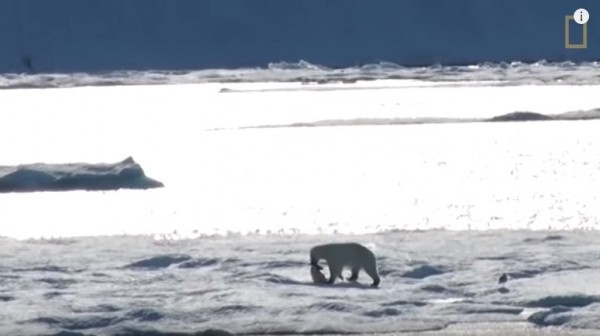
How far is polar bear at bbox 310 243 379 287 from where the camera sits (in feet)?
19.1

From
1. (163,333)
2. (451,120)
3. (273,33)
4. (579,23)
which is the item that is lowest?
(163,333)

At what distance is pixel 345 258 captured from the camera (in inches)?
231

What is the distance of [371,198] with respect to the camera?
9.48 meters

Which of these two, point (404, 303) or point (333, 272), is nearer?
point (404, 303)

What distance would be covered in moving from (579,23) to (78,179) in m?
35.5

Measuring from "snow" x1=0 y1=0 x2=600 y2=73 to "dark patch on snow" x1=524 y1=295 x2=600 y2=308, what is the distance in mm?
35178

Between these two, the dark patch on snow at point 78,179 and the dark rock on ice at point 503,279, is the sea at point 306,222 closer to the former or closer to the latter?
the dark rock on ice at point 503,279

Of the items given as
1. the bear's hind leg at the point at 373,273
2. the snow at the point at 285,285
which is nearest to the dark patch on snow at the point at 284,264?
the snow at the point at 285,285

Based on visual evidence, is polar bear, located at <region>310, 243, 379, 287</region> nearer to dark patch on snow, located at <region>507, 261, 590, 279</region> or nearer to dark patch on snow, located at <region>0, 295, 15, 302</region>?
dark patch on snow, located at <region>507, 261, 590, 279</region>

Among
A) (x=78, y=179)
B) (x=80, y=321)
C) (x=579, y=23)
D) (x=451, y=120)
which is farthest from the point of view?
(x=579, y=23)

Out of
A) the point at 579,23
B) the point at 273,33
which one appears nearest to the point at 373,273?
the point at 579,23

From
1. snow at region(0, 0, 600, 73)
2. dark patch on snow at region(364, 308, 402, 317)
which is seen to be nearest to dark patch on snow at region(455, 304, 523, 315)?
dark patch on snow at region(364, 308, 402, 317)

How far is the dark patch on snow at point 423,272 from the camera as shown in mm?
6113

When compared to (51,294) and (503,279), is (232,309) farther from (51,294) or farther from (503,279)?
(503,279)
